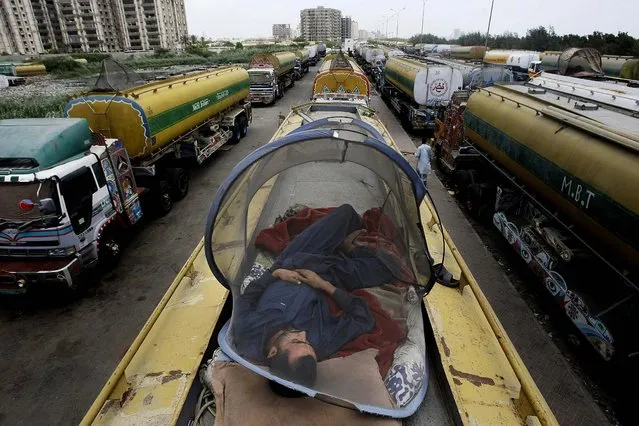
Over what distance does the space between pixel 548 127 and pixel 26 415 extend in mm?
8345

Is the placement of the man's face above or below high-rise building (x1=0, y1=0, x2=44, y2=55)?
below

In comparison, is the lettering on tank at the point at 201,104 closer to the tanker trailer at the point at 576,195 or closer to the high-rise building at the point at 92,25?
the tanker trailer at the point at 576,195

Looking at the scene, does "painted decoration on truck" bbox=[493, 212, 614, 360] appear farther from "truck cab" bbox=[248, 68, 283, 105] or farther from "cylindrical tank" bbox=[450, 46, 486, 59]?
"cylindrical tank" bbox=[450, 46, 486, 59]

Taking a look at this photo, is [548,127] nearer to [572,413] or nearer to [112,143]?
[572,413]

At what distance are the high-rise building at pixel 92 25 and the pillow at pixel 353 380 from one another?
300 ft

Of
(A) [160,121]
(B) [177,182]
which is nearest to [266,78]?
(B) [177,182]

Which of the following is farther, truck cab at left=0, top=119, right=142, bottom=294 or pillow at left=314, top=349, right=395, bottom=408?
truck cab at left=0, top=119, right=142, bottom=294

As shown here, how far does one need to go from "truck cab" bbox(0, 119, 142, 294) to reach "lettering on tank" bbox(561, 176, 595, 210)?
24.3 ft

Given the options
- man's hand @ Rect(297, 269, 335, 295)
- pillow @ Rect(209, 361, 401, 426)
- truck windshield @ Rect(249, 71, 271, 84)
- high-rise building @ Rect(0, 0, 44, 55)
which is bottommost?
pillow @ Rect(209, 361, 401, 426)

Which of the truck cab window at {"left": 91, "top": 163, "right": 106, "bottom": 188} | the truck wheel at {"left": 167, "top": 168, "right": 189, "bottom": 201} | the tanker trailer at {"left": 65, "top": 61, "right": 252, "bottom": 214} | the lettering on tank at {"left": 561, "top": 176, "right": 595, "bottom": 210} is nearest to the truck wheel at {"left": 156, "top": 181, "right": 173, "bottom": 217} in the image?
the tanker trailer at {"left": 65, "top": 61, "right": 252, "bottom": 214}

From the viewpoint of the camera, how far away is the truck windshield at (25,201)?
5.53 m

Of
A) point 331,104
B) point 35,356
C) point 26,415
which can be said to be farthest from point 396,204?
point 331,104

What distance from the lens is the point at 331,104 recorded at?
33.4 ft

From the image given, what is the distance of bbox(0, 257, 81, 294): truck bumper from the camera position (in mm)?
5656
